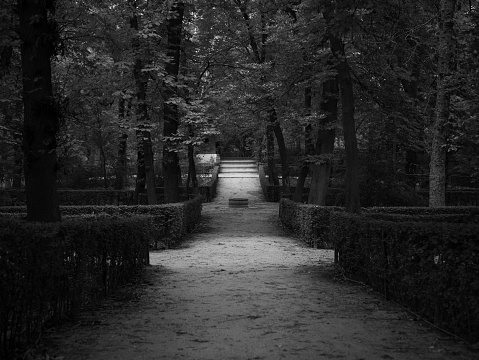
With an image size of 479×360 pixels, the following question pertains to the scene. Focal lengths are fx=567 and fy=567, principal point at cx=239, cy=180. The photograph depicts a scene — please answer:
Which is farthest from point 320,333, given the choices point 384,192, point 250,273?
point 384,192

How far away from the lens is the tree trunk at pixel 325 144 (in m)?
21.2

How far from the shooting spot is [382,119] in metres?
19.5

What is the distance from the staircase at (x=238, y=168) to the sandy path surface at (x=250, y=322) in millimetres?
33224

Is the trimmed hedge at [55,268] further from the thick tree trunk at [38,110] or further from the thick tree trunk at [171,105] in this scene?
the thick tree trunk at [171,105]

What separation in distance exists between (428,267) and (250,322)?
2276 mm

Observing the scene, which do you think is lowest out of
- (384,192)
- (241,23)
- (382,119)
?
(384,192)

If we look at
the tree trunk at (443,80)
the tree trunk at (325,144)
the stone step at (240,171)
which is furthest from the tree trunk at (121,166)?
the tree trunk at (443,80)

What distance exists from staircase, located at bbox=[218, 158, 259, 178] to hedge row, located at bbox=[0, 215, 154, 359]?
36748 mm

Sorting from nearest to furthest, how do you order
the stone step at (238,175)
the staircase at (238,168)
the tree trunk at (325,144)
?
the tree trunk at (325,144), the stone step at (238,175), the staircase at (238,168)

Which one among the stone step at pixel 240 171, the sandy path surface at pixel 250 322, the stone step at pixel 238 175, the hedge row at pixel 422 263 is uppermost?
the stone step at pixel 240 171

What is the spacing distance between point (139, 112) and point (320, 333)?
57.1ft

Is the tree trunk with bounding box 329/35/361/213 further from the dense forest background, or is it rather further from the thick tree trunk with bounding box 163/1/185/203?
the thick tree trunk with bounding box 163/1/185/203

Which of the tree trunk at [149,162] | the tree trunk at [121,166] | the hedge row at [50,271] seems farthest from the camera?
the tree trunk at [121,166]

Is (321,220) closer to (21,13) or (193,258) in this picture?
(193,258)
